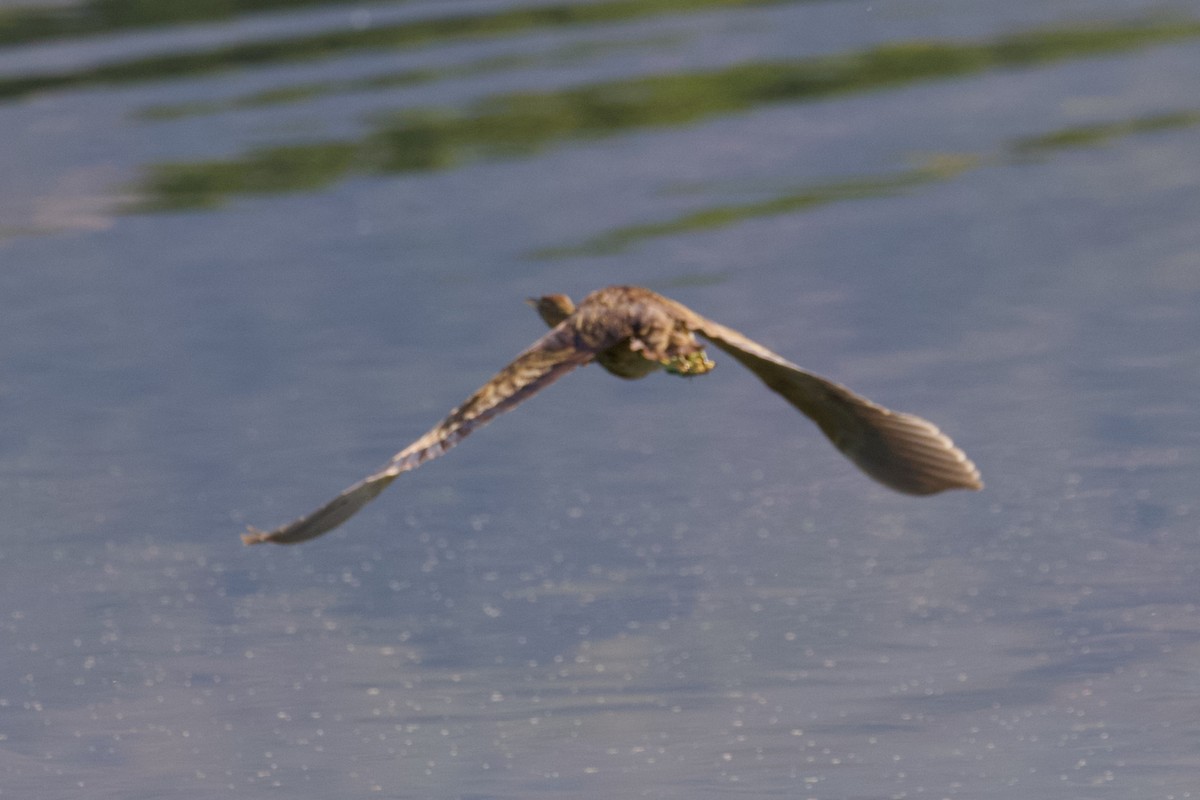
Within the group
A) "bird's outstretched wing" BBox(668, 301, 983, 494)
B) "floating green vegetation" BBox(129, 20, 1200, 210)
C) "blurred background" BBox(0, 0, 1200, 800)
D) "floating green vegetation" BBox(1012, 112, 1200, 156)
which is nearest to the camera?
"bird's outstretched wing" BBox(668, 301, 983, 494)

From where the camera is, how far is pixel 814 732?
8242 millimetres

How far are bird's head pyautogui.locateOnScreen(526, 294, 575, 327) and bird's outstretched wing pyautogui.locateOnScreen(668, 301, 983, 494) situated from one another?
84 centimetres

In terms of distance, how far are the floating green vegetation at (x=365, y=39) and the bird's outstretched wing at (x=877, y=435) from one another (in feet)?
44.5

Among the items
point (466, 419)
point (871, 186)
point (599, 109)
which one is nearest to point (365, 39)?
point (599, 109)

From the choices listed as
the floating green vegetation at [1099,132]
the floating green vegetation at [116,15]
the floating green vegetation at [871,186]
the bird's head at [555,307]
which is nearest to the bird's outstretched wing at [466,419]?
the bird's head at [555,307]

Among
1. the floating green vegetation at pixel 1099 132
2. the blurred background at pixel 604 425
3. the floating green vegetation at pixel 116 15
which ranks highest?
the floating green vegetation at pixel 1099 132

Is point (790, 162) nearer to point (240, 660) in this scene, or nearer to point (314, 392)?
point (314, 392)

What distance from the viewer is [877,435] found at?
250 inches

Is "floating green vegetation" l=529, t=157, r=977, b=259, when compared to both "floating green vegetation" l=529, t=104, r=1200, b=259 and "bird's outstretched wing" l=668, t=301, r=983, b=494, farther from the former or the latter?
"bird's outstretched wing" l=668, t=301, r=983, b=494

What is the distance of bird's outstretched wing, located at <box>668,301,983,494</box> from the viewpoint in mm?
6223

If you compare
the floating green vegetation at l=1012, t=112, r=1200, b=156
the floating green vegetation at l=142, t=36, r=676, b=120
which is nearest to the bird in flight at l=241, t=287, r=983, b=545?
the floating green vegetation at l=1012, t=112, r=1200, b=156

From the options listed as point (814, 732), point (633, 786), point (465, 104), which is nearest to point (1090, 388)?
point (814, 732)

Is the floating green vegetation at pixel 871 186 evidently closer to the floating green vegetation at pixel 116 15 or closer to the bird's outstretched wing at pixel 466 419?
the bird's outstretched wing at pixel 466 419

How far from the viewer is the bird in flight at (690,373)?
593 cm
